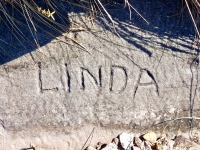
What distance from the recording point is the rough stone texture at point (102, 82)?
7.07 feet

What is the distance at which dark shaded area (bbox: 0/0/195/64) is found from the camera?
2113 mm

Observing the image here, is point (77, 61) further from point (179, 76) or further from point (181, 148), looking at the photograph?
point (181, 148)

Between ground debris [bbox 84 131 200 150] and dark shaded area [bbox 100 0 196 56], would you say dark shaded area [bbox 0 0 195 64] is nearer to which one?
dark shaded area [bbox 100 0 196 56]

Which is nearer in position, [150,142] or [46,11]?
[46,11]

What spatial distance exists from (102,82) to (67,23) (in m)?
0.32

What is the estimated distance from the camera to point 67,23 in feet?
6.99

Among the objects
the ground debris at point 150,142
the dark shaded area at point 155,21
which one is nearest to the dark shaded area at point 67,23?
the dark shaded area at point 155,21

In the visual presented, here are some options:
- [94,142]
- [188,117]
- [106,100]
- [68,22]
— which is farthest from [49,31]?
[188,117]

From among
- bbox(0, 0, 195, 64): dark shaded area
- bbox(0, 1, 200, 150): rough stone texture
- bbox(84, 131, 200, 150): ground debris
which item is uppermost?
bbox(0, 0, 195, 64): dark shaded area

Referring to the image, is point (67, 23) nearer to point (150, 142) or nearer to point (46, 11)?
point (46, 11)

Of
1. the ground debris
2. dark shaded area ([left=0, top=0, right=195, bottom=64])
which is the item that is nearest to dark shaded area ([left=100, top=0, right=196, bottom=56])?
dark shaded area ([left=0, top=0, right=195, bottom=64])

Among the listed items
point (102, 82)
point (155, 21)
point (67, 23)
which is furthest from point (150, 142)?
point (67, 23)

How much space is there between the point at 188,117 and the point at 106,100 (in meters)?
0.40

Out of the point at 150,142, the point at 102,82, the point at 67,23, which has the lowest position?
the point at 150,142
